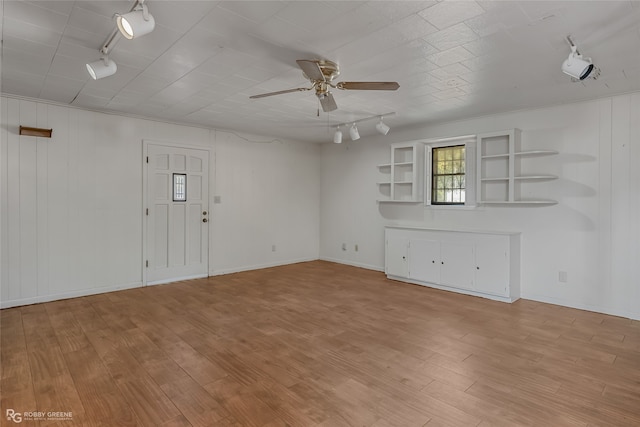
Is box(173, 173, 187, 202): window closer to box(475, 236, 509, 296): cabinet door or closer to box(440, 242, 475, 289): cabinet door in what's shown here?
box(440, 242, 475, 289): cabinet door

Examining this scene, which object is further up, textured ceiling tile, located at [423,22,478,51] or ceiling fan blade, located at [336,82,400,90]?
textured ceiling tile, located at [423,22,478,51]

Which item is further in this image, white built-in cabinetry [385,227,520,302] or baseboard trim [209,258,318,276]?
baseboard trim [209,258,318,276]

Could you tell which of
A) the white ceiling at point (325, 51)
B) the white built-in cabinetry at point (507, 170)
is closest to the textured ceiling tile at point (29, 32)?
the white ceiling at point (325, 51)

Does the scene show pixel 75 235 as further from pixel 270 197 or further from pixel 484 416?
pixel 484 416

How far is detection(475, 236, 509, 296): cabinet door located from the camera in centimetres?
435

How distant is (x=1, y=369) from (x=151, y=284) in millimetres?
→ 2609

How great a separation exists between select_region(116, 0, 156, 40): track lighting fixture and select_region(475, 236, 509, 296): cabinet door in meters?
4.41

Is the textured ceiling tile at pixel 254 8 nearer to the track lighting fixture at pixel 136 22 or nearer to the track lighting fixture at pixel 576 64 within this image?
the track lighting fixture at pixel 136 22

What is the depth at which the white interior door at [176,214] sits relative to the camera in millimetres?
5180

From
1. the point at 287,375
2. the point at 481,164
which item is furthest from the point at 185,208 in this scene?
the point at 481,164

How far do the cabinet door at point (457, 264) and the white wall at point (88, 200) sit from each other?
345 cm

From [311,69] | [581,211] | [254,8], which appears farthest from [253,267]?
[581,211]

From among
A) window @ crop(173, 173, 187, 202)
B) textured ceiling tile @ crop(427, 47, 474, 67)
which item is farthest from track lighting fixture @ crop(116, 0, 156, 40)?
window @ crop(173, 173, 187, 202)

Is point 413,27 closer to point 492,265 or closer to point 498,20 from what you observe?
point 498,20
